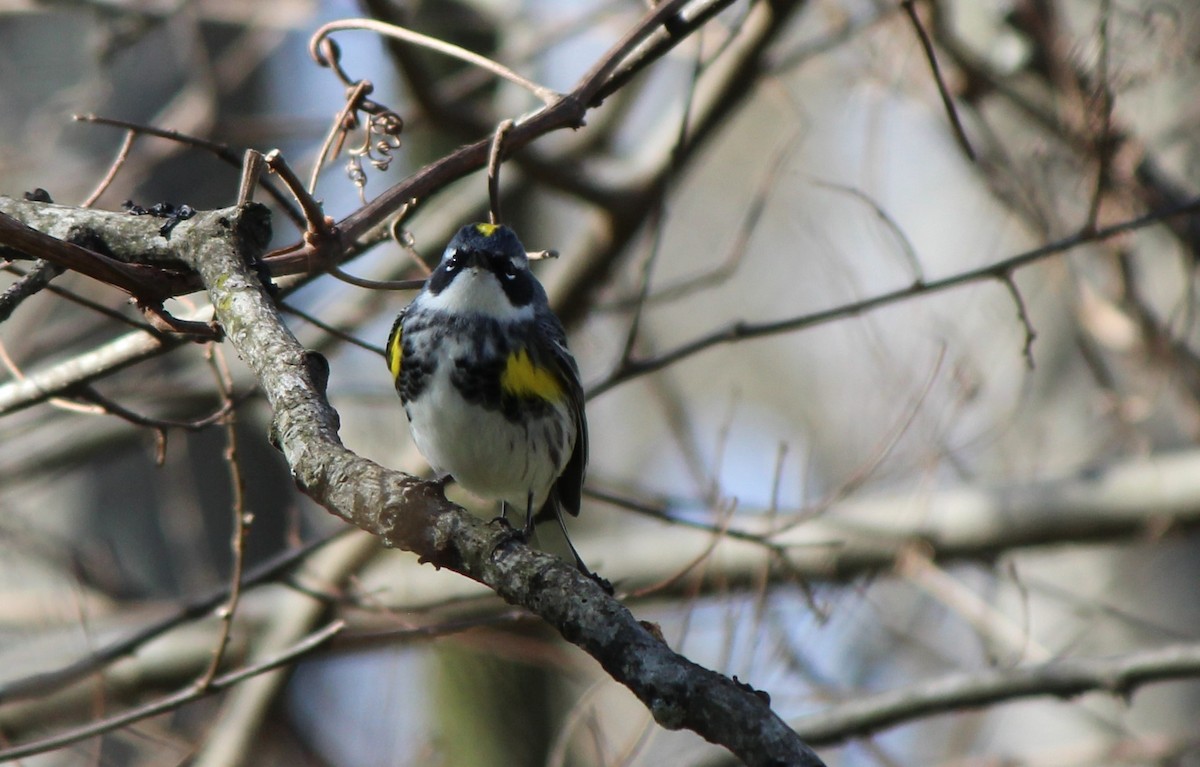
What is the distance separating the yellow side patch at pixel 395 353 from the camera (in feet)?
11.7

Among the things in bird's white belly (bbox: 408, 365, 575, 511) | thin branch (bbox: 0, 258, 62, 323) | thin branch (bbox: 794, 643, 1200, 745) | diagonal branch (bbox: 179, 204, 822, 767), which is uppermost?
bird's white belly (bbox: 408, 365, 575, 511)

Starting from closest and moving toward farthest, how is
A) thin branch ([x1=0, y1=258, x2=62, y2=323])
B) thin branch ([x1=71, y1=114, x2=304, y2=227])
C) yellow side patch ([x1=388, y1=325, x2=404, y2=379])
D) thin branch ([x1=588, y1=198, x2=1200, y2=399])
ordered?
thin branch ([x1=0, y1=258, x2=62, y2=323]) < thin branch ([x1=71, y1=114, x2=304, y2=227]) < thin branch ([x1=588, y1=198, x2=1200, y2=399]) < yellow side patch ([x1=388, y1=325, x2=404, y2=379])

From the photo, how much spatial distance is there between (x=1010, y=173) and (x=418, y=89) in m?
2.35

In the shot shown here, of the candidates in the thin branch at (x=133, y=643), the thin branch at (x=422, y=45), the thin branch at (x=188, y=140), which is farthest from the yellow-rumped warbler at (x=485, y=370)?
the thin branch at (x=188, y=140)

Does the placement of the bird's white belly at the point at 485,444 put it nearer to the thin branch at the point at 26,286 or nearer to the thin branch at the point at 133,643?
the thin branch at the point at 133,643

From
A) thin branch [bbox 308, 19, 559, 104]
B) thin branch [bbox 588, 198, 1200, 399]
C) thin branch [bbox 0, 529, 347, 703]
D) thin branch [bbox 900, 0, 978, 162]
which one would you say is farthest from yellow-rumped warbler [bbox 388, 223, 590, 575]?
Answer: thin branch [bbox 900, 0, 978, 162]

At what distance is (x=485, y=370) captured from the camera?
3.41 meters

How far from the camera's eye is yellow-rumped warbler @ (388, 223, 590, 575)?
11.2 feet

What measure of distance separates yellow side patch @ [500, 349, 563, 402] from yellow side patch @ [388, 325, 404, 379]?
0.35 m

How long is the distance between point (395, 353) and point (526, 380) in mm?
429

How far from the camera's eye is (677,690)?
1436 millimetres

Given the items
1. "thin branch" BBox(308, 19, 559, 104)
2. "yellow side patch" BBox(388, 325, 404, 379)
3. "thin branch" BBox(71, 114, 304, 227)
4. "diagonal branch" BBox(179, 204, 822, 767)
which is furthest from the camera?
"yellow side patch" BBox(388, 325, 404, 379)

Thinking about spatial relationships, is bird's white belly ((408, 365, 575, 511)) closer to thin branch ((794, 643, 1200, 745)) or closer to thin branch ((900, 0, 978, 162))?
thin branch ((794, 643, 1200, 745))

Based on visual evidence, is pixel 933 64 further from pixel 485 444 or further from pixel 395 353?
pixel 395 353
